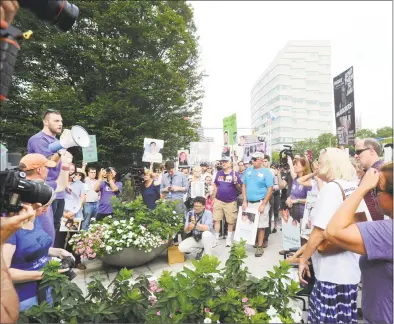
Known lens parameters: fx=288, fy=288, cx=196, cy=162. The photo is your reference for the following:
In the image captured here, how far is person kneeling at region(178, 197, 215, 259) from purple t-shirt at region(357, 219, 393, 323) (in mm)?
3825

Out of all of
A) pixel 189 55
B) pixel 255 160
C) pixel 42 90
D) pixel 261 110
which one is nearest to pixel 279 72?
pixel 261 110

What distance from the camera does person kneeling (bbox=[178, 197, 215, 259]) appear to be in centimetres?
539

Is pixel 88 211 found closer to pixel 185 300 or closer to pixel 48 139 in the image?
pixel 48 139

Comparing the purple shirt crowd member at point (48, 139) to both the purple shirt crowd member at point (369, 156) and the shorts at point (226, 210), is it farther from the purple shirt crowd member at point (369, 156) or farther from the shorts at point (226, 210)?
the shorts at point (226, 210)

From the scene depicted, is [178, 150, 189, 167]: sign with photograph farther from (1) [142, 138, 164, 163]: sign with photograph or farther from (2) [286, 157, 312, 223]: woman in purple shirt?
(2) [286, 157, 312, 223]: woman in purple shirt

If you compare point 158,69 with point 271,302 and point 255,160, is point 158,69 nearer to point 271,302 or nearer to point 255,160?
point 255,160

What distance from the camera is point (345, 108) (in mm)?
5328

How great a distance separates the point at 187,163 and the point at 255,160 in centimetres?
693

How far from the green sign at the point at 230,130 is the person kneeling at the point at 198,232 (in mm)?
3136

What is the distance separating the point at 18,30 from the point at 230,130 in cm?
776

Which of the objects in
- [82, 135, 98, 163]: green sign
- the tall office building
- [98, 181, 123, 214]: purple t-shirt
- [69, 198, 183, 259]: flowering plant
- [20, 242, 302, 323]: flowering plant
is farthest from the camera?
the tall office building

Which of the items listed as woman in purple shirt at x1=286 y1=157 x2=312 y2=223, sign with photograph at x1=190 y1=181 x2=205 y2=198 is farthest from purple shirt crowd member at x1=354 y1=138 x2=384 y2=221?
sign with photograph at x1=190 y1=181 x2=205 y2=198

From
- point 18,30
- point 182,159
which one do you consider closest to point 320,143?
point 182,159

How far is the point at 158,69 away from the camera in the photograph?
16203mm
